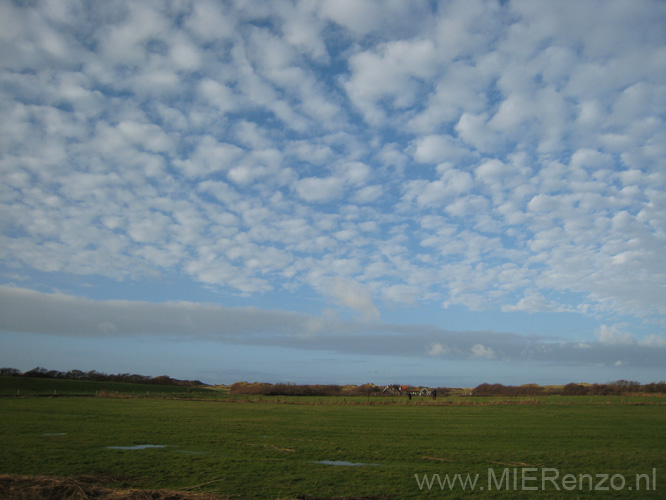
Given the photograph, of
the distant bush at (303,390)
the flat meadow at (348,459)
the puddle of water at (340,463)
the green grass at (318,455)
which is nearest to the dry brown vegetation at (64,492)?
the flat meadow at (348,459)

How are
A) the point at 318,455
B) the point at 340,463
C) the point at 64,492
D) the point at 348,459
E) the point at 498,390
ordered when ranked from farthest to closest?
the point at 498,390
the point at 318,455
the point at 348,459
the point at 340,463
the point at 64,492

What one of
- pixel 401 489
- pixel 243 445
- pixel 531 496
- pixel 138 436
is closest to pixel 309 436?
pixel 243 445

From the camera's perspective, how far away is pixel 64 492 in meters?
9.01

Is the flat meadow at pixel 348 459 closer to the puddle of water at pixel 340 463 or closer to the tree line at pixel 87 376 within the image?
the puddle of water at pixel 340 463

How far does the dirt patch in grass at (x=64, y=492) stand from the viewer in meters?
8.73

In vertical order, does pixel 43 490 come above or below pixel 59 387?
above

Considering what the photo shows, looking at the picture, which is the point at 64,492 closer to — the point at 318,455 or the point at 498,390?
the point at 318,455

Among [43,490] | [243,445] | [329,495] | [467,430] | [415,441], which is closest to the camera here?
[43,490]

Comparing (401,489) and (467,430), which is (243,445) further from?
(467,430)

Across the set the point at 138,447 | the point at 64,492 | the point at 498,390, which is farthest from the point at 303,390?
the point at 64,492

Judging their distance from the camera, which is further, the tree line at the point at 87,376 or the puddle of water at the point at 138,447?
the tree line at the point at 87,376

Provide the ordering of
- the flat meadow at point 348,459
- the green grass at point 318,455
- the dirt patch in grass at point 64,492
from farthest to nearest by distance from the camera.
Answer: the green grass at point 318,455 → the flat meadow at point 348,459 → the dirt patch in grass at point 64,492

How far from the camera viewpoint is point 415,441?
69.9 feet

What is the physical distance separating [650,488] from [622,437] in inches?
478
